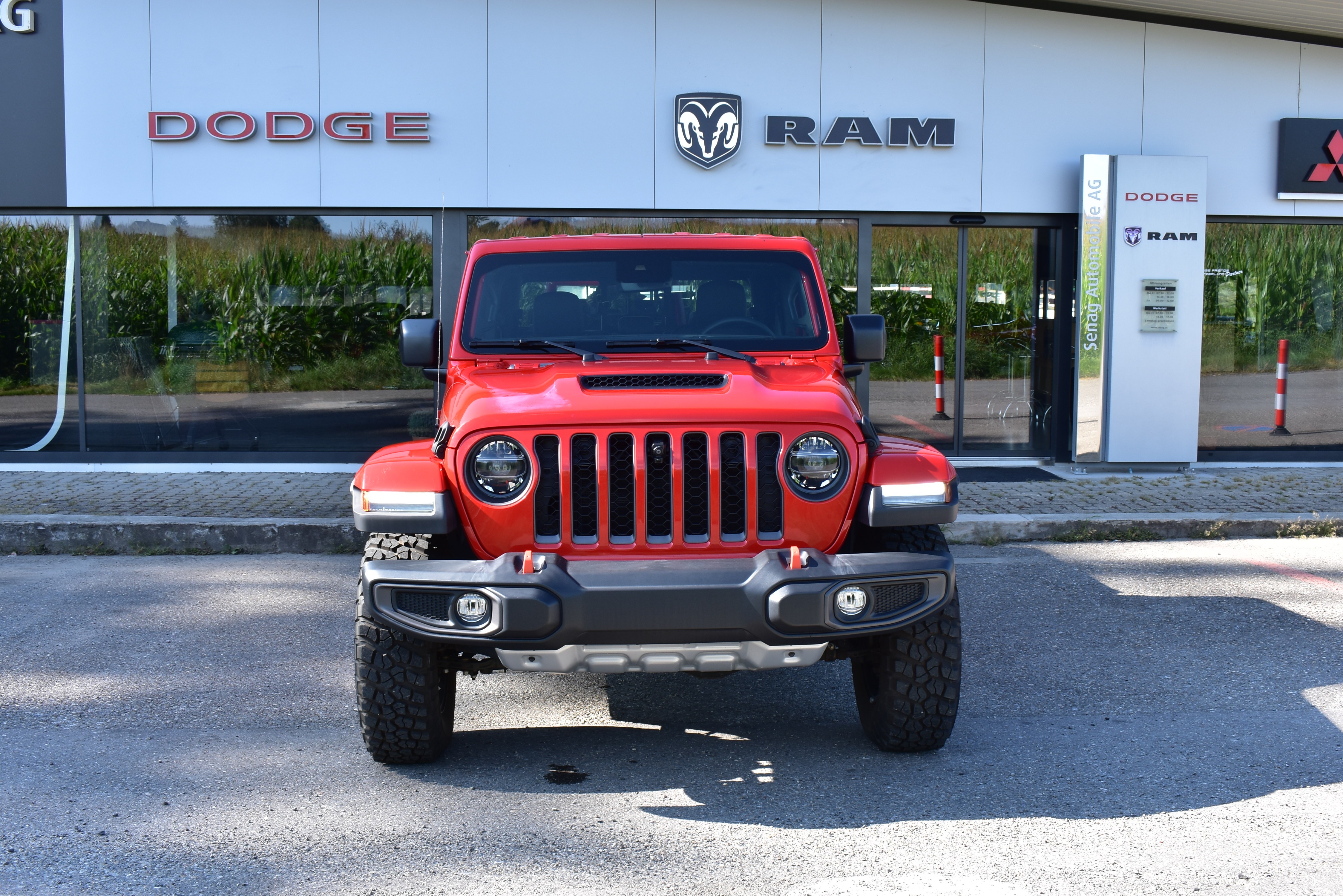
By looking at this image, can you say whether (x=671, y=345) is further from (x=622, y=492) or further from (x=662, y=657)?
(x=662, y=657)

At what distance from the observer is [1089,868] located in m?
3.48

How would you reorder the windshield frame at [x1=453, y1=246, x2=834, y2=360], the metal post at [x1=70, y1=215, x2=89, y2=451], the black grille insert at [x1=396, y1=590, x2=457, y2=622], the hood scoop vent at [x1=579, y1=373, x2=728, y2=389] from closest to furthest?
the black grille insert at [x1=396, y1=590, x2=457, y2=622] → the hood scoop vent at [x1=579, y1=373, x2=728, y2=389] → the windshield frame at [x1=453, y1=246, x2=834, y2=360] → the metal post at [x1=70, y1=215, x2=89, y2=451]

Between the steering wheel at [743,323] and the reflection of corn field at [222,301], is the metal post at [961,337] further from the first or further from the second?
the steering wheel at [743,323]

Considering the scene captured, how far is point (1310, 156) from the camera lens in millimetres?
11664

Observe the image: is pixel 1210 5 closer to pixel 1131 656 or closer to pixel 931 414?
pixel 931 414

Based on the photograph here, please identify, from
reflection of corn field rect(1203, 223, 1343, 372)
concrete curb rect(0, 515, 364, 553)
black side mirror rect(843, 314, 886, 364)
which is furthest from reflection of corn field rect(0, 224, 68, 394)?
reflection of corn field rect(1203, 223, 1343, 372)

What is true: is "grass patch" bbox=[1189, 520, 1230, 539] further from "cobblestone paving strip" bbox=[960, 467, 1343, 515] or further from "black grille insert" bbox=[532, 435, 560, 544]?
"black grille insert" bbox=[532, 435, 560, 544]

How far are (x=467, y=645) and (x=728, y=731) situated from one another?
4.28 feet

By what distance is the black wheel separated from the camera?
13.6 feet

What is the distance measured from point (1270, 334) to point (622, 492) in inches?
414

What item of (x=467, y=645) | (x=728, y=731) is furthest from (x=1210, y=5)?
(x=467, y=645)

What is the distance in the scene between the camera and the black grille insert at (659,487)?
159 inches

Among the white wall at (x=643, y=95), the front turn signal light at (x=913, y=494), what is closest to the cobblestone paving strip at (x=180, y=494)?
the white wall at (x=643, y=95)

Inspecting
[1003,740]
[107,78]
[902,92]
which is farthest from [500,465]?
[107,78]
